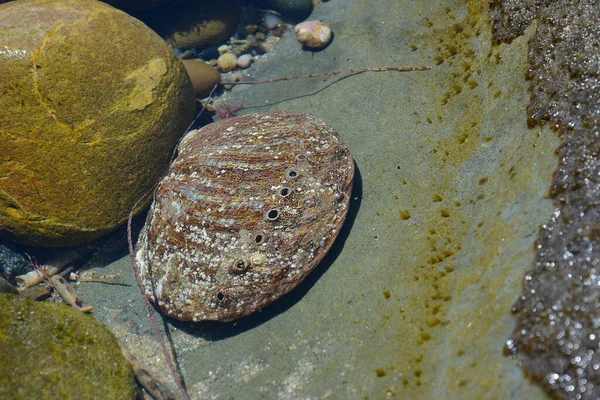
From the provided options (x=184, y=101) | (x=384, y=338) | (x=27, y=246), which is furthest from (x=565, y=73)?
(x=27, y=246)

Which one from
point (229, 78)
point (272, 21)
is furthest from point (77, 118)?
point (272, 21)

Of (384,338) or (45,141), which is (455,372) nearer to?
(384,338)

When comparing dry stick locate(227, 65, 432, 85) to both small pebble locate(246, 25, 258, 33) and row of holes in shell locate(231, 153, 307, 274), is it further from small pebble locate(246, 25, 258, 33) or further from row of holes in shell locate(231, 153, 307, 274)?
row of holes in shell locate(231, 153, 307, 274)

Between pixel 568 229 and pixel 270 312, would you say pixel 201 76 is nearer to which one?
pixel 270 312

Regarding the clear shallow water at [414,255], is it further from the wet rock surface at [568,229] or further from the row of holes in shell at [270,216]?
the row of holes in shell at [270,216]

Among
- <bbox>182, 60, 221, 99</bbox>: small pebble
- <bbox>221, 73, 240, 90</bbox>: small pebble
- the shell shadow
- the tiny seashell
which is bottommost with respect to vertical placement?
the shell shadow

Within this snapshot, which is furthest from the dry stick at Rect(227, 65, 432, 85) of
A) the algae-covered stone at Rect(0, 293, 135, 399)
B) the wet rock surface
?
the algae-covered stone at Rect(0, 293, 135, 399)

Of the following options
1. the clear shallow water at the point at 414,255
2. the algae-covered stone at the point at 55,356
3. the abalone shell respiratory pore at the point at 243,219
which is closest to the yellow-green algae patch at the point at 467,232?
the clear shallow water at the point at 414,255
